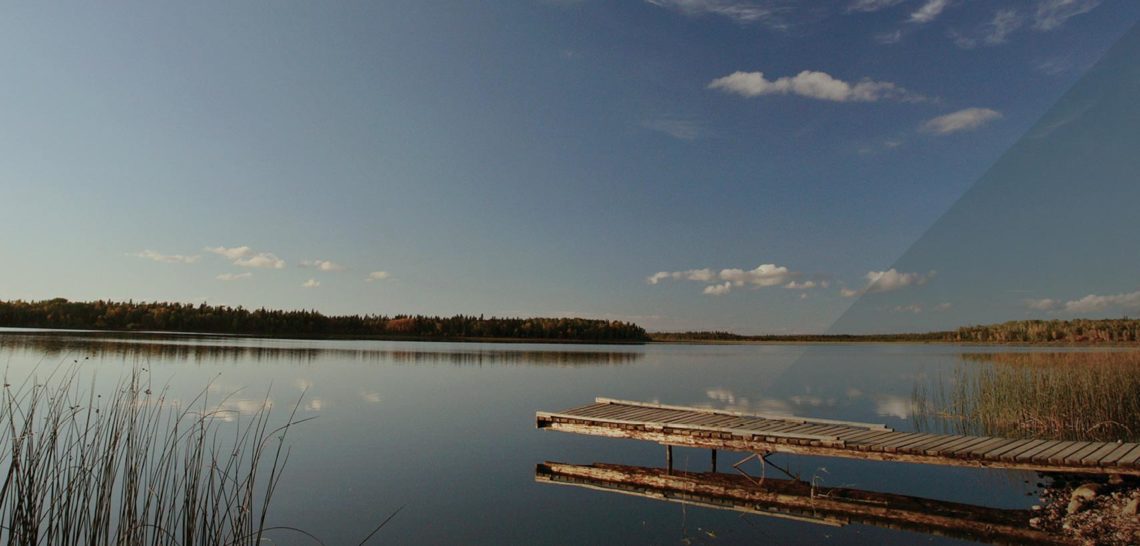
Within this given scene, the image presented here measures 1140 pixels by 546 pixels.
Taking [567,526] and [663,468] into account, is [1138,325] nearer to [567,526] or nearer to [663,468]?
[663,468]

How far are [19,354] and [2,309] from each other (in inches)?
2599

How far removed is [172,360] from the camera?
3350 centimetres

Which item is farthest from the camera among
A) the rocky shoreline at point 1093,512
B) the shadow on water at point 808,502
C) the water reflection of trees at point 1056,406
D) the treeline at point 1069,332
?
the treeline at point 1069,332

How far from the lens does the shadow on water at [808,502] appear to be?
8.84 m

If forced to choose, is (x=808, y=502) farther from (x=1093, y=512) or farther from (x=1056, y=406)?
(x=1056, y=406)

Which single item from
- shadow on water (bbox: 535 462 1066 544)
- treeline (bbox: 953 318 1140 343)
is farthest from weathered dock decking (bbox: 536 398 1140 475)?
treeline (bbox: 953 318 1140 343)

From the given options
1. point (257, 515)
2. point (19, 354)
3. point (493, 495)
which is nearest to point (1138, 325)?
point (493, 495)

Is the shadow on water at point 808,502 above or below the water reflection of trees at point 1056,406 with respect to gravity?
below

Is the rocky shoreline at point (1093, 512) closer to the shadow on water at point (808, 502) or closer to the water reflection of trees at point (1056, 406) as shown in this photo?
the shadow on water at point (808, 502)

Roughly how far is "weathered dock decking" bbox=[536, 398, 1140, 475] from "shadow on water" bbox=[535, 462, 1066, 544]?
0.62 m

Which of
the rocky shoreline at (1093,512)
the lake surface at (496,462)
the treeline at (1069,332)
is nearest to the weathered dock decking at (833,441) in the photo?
the rocky shoreline at (1093,512)

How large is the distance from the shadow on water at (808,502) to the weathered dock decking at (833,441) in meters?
0.62

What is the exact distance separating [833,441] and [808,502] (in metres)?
1.01

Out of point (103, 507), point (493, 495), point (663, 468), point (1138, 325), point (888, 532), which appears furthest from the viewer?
point (1138, 325)
